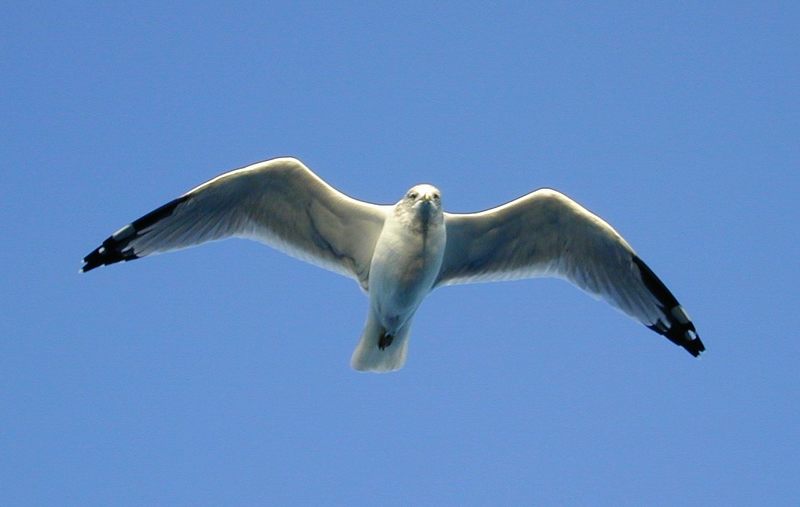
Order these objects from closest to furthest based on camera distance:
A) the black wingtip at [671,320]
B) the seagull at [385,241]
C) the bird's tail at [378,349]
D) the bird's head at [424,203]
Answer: the bird's head at [424,203], the seagull at [385,241], the bird's tail at [378,349], the black wingtip at [671,320]

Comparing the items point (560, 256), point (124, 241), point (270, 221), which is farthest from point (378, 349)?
point (124, 241)

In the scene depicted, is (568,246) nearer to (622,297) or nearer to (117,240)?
(622,297)

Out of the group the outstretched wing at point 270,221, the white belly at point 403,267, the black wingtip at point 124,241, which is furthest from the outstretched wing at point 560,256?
the black wingtip at point 124,241

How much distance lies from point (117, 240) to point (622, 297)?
500 cm

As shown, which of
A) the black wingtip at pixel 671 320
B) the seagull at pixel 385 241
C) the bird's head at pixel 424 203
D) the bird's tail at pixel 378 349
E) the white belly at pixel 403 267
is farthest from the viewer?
the black wingtip at pixel 671 320

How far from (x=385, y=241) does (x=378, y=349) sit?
1.17 metres

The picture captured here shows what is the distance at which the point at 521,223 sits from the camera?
11602mm

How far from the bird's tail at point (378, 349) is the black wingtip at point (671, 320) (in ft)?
7.94

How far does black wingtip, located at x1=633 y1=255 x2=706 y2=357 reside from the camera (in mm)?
11703

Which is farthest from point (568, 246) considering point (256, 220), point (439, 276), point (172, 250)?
point (172, 250)

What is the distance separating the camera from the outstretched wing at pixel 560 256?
11.5m

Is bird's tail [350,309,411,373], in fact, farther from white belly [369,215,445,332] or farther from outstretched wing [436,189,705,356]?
outstretched wing [436,189,705,356]

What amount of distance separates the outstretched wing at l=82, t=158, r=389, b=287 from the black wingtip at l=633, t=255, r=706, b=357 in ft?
8.86

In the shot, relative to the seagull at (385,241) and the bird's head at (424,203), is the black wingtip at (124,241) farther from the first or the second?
the bird's head at (424,203)
